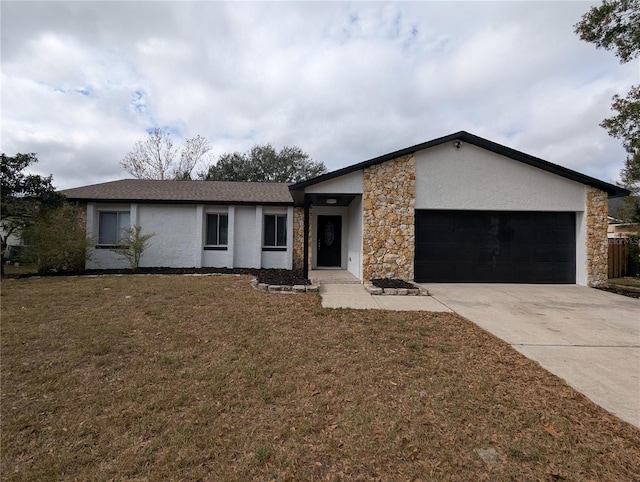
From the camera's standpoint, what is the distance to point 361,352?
4.25 metres

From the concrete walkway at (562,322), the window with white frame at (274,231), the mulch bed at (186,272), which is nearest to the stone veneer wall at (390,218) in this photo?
the concrete walkway at (562,322)

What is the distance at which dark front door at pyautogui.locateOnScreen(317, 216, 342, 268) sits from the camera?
45.0ft

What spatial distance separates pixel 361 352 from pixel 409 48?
10124 millimetres

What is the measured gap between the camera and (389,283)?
344 inches

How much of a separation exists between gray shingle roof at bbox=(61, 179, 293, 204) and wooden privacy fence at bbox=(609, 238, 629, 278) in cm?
1372

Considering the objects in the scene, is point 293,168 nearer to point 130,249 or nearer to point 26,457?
point 130,249

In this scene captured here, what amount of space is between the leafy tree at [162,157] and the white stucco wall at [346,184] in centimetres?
2095

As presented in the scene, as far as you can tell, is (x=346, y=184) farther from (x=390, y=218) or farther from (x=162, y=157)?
(x=162, y=157)

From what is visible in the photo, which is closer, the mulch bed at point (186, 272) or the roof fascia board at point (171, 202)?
the mulch bed at point (186, 272)

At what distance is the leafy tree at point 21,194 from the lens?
1041cm

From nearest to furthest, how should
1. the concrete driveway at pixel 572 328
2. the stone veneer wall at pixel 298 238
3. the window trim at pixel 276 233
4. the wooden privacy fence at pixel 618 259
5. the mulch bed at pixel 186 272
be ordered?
1. the concrete driveway at pixel 572 328
2. the mulch bed at pixel 186 272
3. the wooden privacy fence at pixel 618 259
4. the stone veneer wall at pixel 298 238
5. the window trim at pixel 276 233

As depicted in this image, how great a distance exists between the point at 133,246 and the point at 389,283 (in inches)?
383

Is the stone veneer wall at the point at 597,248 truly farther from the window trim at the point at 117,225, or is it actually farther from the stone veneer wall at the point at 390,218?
the window trim at the point at 117,225

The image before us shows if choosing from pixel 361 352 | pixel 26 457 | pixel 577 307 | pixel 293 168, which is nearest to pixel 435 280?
pixel 577 307
